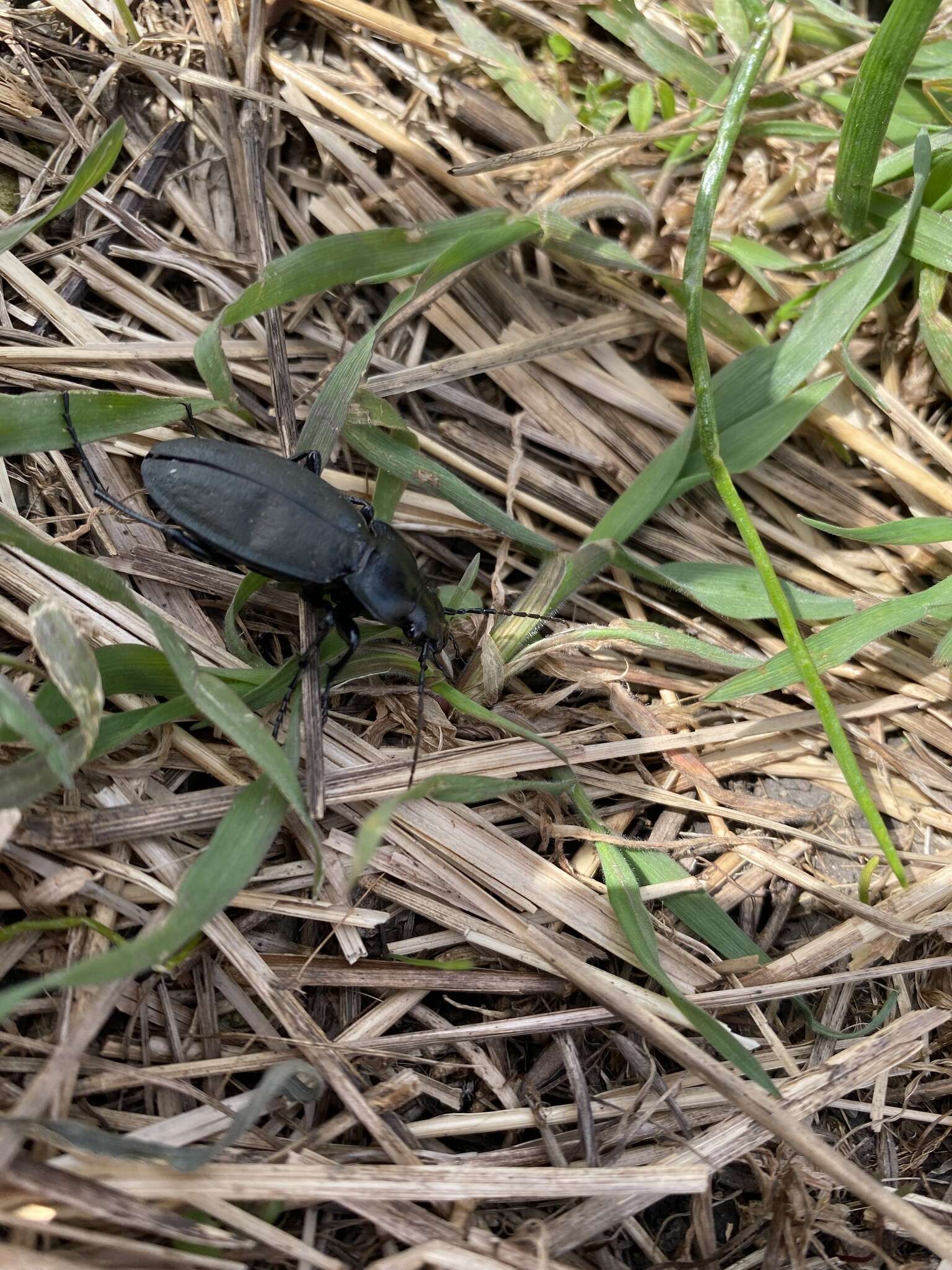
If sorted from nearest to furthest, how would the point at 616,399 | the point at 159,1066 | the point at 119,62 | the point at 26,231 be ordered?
the point at 159,1066 → the point at 26,231 → the point at 119,62 → the point at 616,399

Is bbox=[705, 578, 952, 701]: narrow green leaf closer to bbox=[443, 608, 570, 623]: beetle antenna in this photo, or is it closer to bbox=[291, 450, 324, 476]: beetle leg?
bbox=[443, 608, 570, 623]: beetle antenna

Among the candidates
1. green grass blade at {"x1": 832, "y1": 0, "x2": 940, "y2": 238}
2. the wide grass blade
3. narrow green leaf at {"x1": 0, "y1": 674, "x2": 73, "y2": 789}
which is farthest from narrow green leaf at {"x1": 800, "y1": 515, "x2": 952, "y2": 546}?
narrow green leaf at {"x1": 0, "y1": 674, "x2": 73, "y2": 789}

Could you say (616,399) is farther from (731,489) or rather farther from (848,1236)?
(848,1236)

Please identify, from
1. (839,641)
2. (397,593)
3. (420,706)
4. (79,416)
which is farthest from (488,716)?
(79,416)

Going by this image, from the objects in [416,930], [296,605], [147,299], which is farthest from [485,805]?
[147,299]

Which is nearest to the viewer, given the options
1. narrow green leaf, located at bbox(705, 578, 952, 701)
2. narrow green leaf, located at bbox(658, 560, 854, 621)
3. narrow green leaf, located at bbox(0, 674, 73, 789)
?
narrow green leaf, located at bbox(0, 674, 73, 789)

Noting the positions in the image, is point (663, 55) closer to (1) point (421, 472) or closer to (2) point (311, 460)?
(1) point (421, 472)
